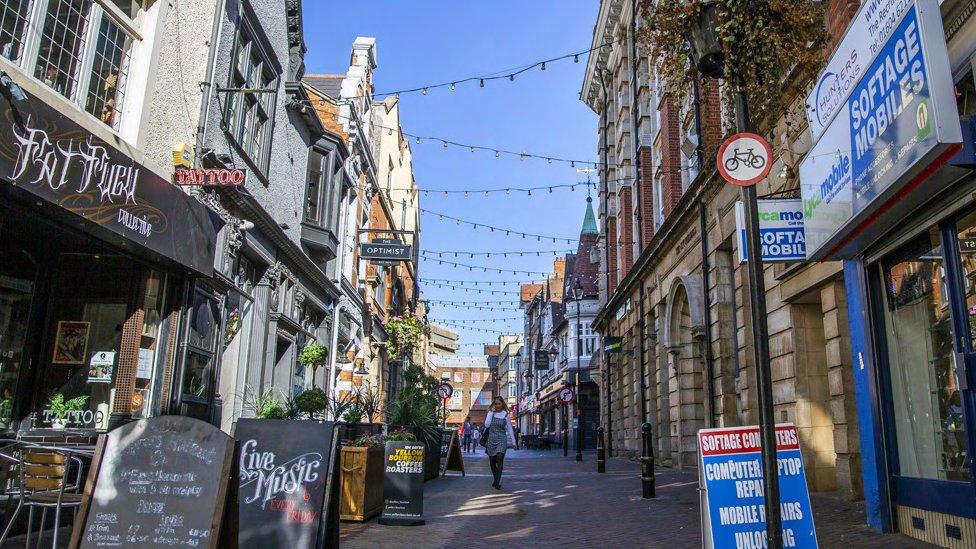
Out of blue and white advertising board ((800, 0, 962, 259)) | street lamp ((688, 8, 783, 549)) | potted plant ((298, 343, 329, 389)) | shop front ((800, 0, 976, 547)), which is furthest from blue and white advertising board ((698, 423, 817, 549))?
potted plant ((298, 343, 329, 389))

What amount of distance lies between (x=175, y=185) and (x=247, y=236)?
9.57 feet

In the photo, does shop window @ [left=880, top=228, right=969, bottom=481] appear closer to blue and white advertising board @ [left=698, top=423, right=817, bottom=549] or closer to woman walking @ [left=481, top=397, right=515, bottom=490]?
blue and white advertising board @ [left=698, top=423, right=817, bottom=549]

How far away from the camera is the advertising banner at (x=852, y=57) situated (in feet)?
17.8

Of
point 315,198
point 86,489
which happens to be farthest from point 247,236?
point 86,489

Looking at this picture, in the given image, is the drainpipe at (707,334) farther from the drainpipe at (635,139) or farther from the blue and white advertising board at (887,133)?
the drainpipe at (635,139)

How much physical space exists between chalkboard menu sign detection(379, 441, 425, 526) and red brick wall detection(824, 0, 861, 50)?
662 cm

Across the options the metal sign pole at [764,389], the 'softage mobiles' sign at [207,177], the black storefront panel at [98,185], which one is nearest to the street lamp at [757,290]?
the metal sign pole at [764,389]

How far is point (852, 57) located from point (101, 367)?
8.64 m

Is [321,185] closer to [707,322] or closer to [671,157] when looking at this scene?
[671,157]

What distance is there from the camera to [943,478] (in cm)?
599

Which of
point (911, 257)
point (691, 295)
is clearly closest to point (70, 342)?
point (911, 257)

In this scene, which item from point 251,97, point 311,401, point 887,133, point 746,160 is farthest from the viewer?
point 251,97

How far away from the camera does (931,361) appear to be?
6195mm

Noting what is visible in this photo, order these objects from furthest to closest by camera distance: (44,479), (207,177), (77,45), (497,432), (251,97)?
(497,432)
(251,97)
(207,177)
(77,45)
(44,479)
